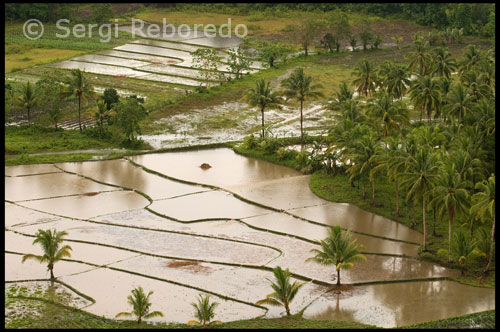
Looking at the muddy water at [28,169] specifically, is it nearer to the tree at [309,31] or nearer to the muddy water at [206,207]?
the muddy water at [206,207]

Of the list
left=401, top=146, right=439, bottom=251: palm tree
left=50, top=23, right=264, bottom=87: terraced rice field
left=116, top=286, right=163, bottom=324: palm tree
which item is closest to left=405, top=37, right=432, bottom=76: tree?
left=50, top=23, right=264, bottom=87: terraced rice field

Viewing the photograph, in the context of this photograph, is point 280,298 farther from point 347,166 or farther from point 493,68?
point 493,68

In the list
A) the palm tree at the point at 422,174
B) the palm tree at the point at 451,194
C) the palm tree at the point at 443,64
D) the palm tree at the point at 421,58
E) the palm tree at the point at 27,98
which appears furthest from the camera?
the palm tree at the point at 421,58

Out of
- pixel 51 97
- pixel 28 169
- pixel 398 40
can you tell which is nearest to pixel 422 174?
pixel 28 169

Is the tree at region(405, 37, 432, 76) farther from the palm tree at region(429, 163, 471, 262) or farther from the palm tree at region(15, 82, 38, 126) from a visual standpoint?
the palm tree at region(15, 82, 38, 126)

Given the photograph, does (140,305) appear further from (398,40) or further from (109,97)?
(398,40)

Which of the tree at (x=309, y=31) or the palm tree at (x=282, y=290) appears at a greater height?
the tree at (x=309, y=31)

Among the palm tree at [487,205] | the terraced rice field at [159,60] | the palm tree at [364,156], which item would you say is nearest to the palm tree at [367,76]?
the terraced rice field at [159,60]

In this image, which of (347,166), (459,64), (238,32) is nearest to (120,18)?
(238,32)
